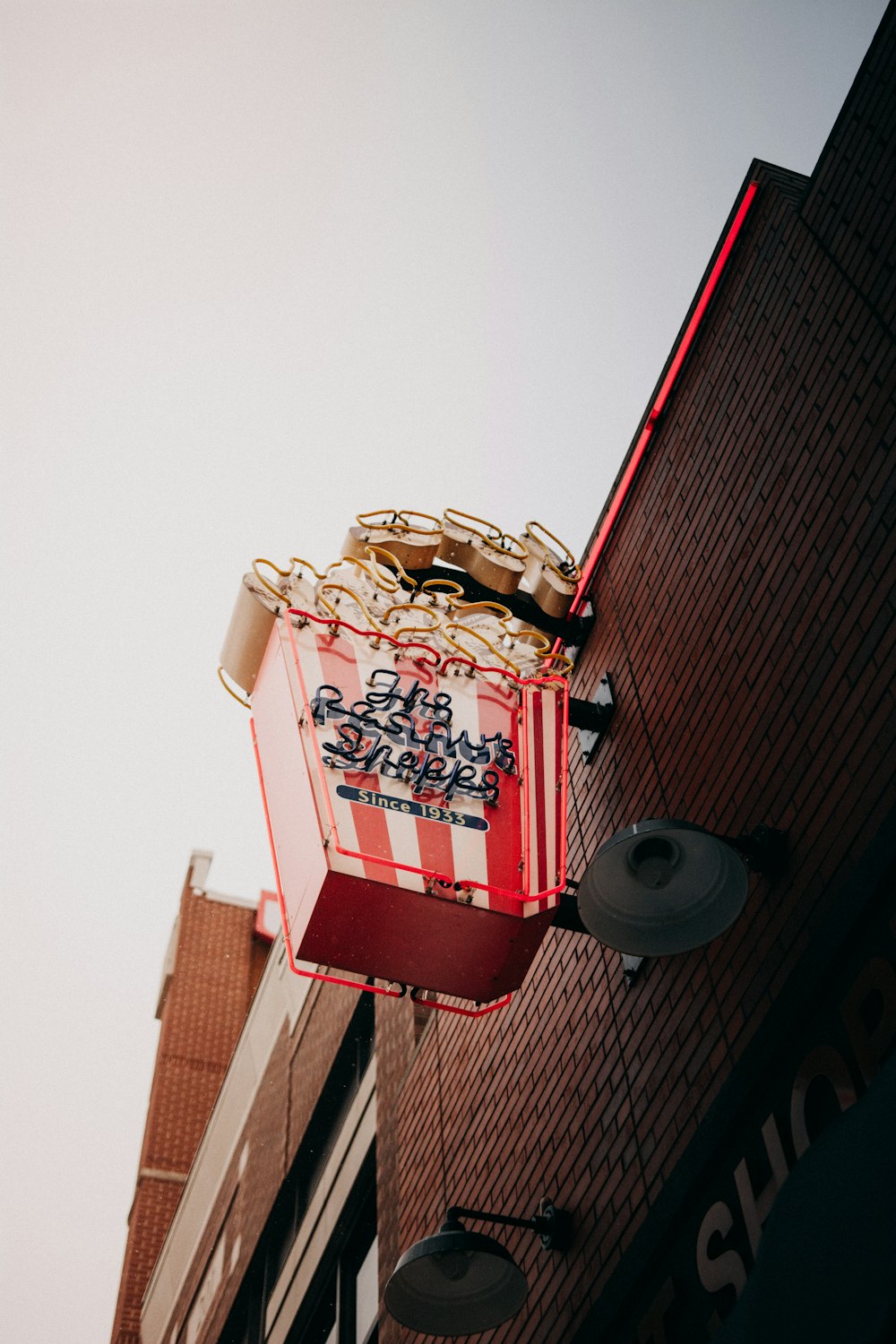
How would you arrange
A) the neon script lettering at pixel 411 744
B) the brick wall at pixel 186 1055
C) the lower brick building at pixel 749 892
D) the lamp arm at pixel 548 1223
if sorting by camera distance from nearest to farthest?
the lower brick building at pixel 749 892, the neon script lettering at pixel 411 744, the lamp arm at pixel 548 1223, the brick wall at pixel 186 1055

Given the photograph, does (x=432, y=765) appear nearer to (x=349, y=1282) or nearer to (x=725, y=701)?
(x=725, y=701)

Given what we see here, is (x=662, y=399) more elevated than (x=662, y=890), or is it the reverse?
(x=662, y=399)

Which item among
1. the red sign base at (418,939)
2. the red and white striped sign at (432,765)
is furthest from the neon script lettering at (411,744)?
the red sign base at (418,939)

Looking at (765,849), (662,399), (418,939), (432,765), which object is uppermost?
(662,399)

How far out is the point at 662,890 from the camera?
4.10 metres

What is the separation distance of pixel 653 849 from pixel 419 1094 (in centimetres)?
454

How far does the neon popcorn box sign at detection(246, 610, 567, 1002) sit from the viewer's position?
456cm

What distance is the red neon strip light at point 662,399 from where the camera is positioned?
21.7 feet

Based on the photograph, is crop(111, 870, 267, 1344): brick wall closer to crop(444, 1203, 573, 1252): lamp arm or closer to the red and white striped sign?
crop(444, 1203, 573, 1252): lamp arm

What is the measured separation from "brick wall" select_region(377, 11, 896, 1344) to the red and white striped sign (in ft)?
2.54

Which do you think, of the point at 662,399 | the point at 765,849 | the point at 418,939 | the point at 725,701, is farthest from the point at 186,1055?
the point at 765,849

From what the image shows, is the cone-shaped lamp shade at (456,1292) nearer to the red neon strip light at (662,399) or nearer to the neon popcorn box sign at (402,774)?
the neon popcorn box sign at (402,774)

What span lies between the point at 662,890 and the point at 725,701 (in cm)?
142

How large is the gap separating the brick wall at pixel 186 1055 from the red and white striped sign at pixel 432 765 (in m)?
16.6
